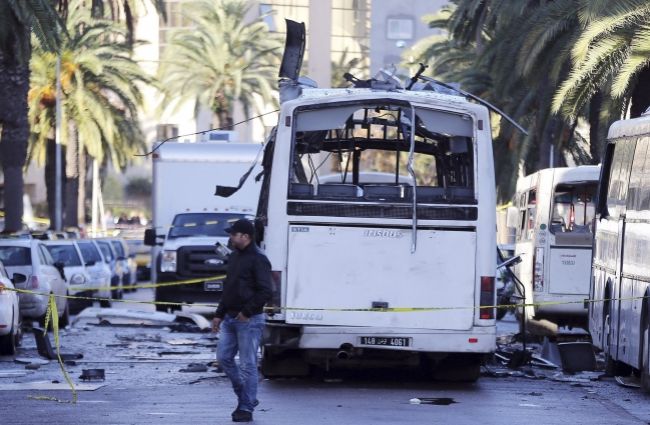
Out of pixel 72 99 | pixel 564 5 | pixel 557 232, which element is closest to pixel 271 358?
pixel 557 232

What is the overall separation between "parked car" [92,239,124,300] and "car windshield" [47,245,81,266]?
12.1ft

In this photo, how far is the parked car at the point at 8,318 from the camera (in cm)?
1962

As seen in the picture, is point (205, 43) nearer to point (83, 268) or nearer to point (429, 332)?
point (83, 268)

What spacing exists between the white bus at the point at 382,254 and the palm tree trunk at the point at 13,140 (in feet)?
65.7

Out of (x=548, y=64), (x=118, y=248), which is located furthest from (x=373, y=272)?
(x=118, y=248)

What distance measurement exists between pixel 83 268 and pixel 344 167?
17172 mm

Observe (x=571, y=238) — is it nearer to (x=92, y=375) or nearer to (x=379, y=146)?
(x=379, y=146)

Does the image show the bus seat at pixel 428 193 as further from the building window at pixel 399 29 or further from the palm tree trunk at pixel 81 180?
the building window at pixel 399 29

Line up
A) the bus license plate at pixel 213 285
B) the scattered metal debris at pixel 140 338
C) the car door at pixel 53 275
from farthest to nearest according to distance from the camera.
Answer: the bus license plate at pixel 213 285
the car door at pixel 53 275
the scattered metal debris at pixel 140 338

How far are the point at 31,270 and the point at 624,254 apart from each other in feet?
39.5

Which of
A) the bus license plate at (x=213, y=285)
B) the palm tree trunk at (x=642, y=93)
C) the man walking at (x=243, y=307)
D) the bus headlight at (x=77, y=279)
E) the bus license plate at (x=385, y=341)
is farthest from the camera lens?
the bus headlight at (x=77, y=279)

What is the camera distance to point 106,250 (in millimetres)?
44375

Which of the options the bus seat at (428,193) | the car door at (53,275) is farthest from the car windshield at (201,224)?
the bus seat at (428,193)

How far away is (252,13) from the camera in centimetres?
9456
